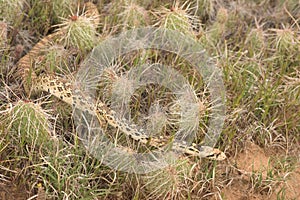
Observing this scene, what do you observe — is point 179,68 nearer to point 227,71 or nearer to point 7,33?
point 227,71

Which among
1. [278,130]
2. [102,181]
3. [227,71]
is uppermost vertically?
[227,71]

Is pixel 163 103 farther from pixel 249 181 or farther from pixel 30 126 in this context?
pixel 30 126

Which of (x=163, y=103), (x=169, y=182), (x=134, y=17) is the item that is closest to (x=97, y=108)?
(x=163, y=103)

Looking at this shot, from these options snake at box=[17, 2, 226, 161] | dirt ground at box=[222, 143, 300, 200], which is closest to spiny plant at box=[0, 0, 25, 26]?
snake at box=[17, 2, 226, 161]

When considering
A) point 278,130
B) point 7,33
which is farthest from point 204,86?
point 7,33

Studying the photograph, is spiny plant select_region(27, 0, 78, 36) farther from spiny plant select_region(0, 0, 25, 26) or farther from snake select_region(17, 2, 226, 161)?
snake select_region(17, 2, 226, 161)
